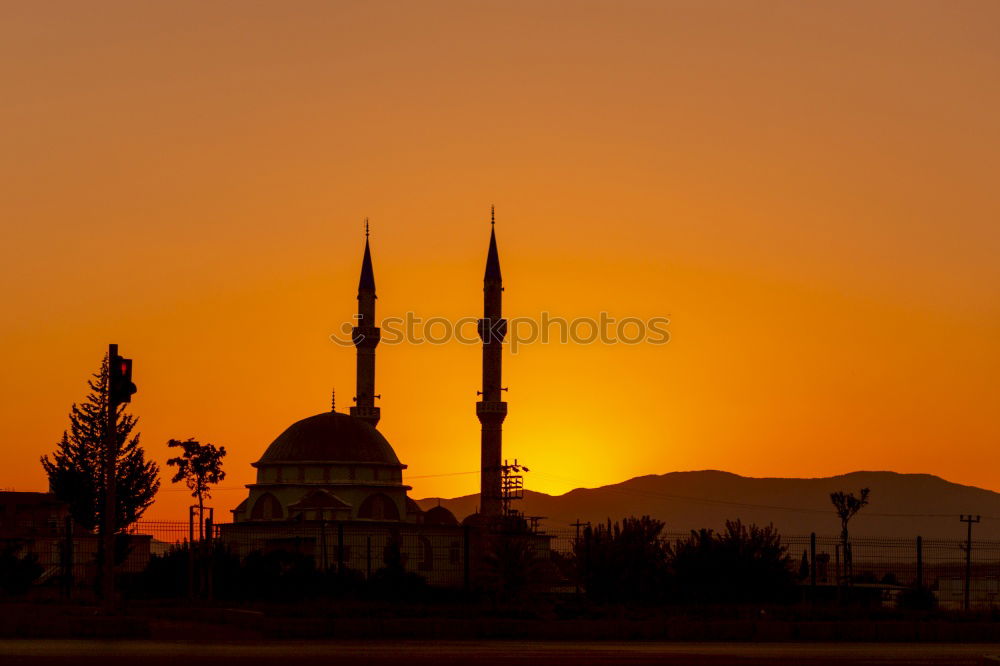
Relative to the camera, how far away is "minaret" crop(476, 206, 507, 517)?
7744 cm

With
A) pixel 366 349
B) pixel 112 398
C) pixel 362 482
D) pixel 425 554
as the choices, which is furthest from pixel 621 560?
pixel 366 349

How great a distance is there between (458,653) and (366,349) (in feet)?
199

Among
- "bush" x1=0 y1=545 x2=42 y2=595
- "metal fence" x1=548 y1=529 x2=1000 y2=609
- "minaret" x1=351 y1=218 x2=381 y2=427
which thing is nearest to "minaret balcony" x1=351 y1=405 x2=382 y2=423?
"minaret" x1=351 y1=218 x2=381 y2=427

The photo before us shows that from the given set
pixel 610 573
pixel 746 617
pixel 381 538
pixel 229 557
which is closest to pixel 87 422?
pixel 381 538

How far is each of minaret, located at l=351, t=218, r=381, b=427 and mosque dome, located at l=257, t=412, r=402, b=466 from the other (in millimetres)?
4278

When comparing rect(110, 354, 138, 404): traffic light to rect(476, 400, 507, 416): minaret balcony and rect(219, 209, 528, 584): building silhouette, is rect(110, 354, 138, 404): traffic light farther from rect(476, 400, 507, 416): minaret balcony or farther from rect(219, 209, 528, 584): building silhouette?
rect(476, 400, 507, 416): minaret balcony

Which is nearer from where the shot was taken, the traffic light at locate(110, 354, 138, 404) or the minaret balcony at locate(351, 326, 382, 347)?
the traffic light at locate(110, 354, 138, 404)

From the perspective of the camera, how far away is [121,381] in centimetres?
2383

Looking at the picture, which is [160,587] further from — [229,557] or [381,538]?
[381,538]

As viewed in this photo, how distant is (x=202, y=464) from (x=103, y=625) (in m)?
57.6

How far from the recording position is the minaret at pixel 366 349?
8038cm

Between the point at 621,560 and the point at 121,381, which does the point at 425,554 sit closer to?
the point at 621,560

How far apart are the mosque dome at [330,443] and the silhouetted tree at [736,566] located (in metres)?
35.8

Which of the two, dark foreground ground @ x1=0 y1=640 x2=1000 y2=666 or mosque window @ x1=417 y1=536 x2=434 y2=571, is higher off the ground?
dark foreground ground @ x1=0 y1=640 x2=1000 y2=666
